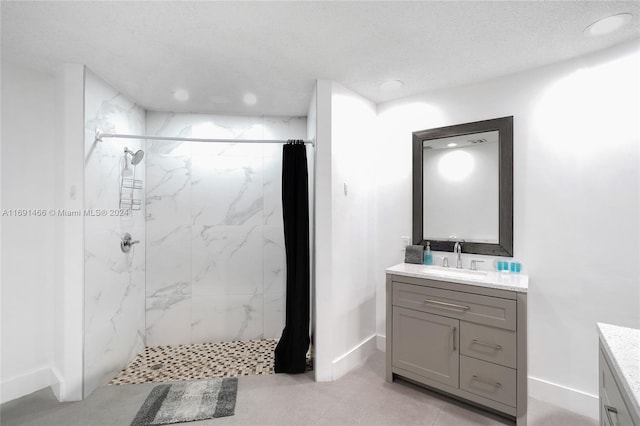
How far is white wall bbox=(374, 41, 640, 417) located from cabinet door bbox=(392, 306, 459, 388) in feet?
2.19

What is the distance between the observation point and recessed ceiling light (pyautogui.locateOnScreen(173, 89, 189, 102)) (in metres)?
2.61

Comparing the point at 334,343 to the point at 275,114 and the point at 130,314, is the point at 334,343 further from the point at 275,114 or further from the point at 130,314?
the point at 275,114

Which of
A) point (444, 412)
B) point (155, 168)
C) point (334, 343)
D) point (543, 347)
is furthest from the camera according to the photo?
point (155, 168)

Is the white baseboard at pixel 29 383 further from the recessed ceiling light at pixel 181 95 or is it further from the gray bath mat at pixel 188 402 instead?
the recessed ceiling light at pixel 181 95

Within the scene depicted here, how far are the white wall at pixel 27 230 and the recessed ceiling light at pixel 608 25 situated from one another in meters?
3.72

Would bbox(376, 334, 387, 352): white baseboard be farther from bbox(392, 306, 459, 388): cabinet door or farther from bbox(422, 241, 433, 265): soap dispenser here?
bbox(422, 241, 433, 265): soap dispenser

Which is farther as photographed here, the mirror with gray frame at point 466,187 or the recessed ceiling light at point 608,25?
the mirror with gray frame at point 466,187

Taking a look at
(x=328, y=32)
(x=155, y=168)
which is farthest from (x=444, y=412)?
(x=155, y=168)

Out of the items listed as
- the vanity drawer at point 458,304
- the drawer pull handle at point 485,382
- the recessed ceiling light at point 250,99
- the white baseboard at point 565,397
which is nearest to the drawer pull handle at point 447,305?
the vanity drawer at point 458,304

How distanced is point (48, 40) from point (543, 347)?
399 centimetres

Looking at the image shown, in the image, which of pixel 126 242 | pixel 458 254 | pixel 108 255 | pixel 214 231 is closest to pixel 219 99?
pixel 214 231

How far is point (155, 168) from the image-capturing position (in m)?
3.08

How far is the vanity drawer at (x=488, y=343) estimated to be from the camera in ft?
6.10

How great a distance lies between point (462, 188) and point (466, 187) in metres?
0.03
